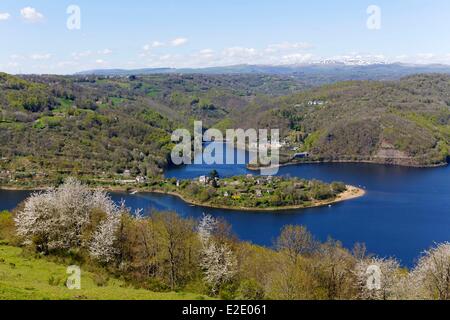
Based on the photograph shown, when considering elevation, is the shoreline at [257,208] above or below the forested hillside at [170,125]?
below

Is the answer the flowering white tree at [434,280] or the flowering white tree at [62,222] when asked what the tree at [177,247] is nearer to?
the flowering white tree at [62,222]

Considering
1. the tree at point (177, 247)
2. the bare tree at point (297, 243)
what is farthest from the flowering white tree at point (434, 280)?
the tree at point (177, 247)

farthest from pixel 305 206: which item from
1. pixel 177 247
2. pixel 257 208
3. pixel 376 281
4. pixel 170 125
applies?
pixel 170 125

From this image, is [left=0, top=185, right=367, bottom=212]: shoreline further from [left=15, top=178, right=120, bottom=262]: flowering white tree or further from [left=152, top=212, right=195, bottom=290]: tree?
[left=15, top=178, right=120, bottom=262]: flowering white tree

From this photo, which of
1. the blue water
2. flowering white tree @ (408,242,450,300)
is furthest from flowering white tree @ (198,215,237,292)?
the blue water

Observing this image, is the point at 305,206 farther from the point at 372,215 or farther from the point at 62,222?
the point at 62,222
